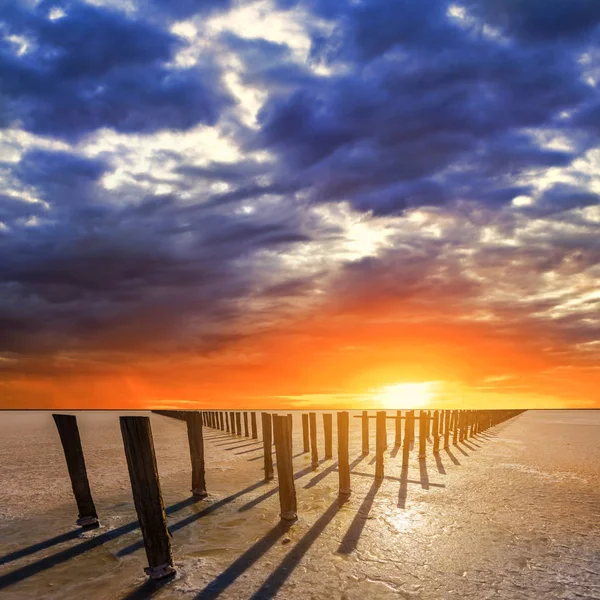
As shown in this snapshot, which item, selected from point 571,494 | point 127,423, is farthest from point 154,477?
point 571,494

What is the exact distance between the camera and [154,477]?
782cm

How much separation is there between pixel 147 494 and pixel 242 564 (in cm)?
200

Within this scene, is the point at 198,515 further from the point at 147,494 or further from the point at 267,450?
the point at 267,450

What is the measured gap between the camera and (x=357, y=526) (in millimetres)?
A: 9914

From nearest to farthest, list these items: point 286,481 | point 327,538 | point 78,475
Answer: point 327,538 < point 286,481 < point 78,475

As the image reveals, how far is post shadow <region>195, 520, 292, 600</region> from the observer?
684 centimetres

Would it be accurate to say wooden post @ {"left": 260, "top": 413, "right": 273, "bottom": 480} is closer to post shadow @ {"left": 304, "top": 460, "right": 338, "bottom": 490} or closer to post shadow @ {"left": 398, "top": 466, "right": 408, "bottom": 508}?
post shadow @ {"left": 304, "top": 460, "right": 338, "bottom": 490}

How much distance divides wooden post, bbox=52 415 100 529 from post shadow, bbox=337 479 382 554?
18.6 feet

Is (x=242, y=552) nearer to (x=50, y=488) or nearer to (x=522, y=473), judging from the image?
(x=50, y=488)

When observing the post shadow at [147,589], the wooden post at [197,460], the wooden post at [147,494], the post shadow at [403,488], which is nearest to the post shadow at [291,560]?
the post shadow at [147,589]

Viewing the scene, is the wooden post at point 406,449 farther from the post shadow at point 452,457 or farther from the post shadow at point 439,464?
the post shadow at point 452,457

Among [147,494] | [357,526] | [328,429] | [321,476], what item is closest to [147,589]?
[147,494]

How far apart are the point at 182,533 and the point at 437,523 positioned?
5603mm

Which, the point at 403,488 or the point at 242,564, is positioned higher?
the point at 242,564
